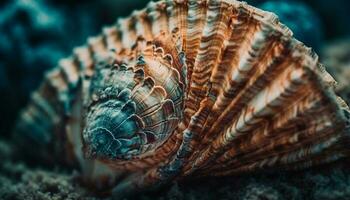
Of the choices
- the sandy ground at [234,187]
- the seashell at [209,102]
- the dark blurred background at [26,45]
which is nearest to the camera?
the seashell at [209,102]

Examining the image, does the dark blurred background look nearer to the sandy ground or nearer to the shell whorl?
the sandy ground

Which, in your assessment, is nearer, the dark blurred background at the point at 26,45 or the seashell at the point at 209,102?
the seashell at the point at 209,102

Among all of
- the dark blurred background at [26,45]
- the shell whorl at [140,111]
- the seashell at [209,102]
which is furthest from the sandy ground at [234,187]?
the dark blurred background at [26,45]

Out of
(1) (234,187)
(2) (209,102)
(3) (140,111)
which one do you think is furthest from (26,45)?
(1) (234,187)

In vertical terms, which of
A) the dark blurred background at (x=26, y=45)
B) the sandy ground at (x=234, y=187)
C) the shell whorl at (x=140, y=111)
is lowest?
the sandy ground at (x=234, y=187)

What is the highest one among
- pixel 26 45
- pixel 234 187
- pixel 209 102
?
pixel 26 45

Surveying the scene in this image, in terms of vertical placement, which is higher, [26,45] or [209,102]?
[26,45]

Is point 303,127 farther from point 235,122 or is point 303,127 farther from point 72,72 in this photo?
point 72,72

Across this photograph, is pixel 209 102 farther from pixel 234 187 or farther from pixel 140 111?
pixel 234 187

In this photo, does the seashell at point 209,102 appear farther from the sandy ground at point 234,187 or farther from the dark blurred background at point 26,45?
the dark blurred background at point 26,45
